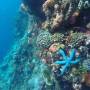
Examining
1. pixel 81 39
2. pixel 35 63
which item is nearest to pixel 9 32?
pixel 35 63

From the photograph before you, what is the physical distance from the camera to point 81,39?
22.4ft

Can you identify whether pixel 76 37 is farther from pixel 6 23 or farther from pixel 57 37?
pixel 6 23

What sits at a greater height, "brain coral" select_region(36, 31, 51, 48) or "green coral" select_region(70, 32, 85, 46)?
"brain coral" select_region(36, 31, 51, 48)

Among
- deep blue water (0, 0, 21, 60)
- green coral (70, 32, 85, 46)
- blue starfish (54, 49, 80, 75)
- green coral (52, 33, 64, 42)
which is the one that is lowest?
blue starfish (54, 49, 80, 75)

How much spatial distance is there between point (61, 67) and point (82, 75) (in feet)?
2.53

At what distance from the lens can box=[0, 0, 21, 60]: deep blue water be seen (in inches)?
936

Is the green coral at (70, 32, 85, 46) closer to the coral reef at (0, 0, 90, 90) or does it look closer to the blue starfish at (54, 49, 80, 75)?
the coral reef at (0, 0, 90, 90)


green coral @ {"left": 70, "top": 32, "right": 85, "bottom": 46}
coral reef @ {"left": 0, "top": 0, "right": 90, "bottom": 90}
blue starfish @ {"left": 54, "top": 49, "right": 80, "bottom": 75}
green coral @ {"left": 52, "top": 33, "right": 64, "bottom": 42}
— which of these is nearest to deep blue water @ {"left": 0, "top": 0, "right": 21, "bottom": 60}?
coral reef @ {"left": 0, "top": 0, "right": 90, "bottom": 90}

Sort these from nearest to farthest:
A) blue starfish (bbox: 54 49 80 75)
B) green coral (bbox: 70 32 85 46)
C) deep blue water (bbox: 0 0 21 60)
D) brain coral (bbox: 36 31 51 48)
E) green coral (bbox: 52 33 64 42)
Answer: blue starfish (bbox: 54 49 80 75)
green coral (bbox: 70 32 85 46)
green coral (bbox: 52 33 64 42)
brain coral (bbox: 36 31 51 48)
deep blue water (bbox: 0 0 21 60)

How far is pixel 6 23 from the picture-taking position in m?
27.5

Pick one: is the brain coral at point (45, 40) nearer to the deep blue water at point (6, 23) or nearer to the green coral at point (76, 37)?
the green coral at point (76, 37)

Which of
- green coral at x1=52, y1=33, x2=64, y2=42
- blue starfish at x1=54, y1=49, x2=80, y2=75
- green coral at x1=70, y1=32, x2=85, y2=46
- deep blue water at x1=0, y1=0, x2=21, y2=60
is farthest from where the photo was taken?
deep blue water at x1=0, y1=0, x2=21, y2=60

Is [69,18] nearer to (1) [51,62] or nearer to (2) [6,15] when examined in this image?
(1) [51,62]

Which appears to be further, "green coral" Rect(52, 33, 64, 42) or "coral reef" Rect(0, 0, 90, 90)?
"green coral" Rect(52, 33, 64, 42)
